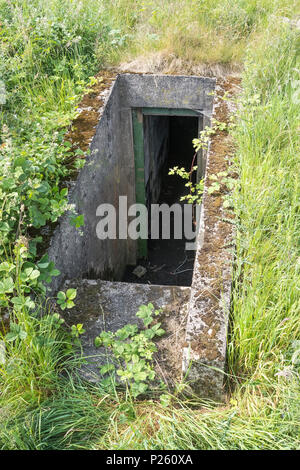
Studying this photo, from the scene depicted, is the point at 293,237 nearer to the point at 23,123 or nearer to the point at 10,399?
the point at 10,399

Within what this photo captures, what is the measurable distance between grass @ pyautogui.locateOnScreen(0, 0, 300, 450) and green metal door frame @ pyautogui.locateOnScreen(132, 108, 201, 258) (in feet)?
3.21

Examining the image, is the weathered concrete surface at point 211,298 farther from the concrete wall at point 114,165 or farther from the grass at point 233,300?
the concrete wall at point 114,165

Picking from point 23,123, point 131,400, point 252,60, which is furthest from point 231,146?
point 131,400

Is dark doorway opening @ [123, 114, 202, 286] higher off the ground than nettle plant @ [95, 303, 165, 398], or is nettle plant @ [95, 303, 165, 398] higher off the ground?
dark doorway opening @ [123, 114, 202, 286]

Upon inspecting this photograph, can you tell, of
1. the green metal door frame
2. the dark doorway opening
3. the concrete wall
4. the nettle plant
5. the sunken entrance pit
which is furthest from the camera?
the dark doorway opening

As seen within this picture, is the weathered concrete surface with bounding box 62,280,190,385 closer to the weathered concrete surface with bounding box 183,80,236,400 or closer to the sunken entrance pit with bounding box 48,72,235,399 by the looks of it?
the sunken entrance pit with bounding box 48,72,235,399

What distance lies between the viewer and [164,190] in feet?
25.6

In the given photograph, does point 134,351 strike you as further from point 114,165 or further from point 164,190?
point 164,190

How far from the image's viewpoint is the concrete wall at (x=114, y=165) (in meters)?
3.89

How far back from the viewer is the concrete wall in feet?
12.8

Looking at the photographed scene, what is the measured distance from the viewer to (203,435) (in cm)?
218

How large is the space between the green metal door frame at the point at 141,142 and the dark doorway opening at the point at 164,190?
5.2 inches

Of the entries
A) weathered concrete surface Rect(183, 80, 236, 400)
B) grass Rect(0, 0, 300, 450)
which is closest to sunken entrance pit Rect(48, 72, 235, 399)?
weathered concrete surface Rect(183, 80, 236, 400)

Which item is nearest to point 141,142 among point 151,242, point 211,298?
point 151,242
